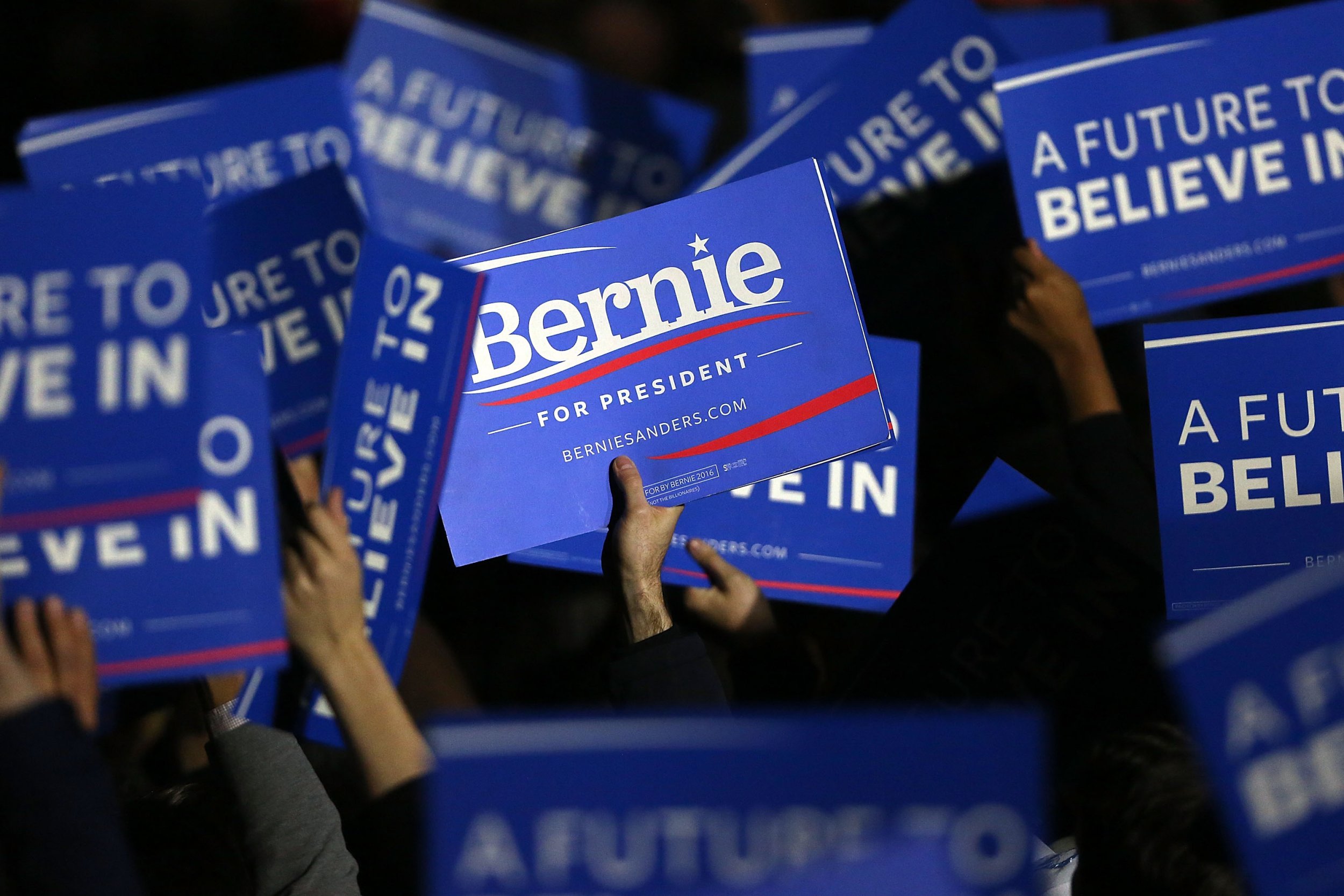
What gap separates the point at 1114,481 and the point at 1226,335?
411mm

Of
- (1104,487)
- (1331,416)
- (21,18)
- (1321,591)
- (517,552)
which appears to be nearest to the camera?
(1321,591)

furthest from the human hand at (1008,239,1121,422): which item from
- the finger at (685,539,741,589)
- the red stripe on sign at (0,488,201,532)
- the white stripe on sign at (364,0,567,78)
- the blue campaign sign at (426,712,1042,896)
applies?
the red stripe on sign at (0,488,201,532)

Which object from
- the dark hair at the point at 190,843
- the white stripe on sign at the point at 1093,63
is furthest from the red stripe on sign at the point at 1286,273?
the dark hair at the point at 190,843

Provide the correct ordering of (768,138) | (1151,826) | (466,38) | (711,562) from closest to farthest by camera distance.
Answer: (1151,826) → (711,562) → (768,138) → (466,38)

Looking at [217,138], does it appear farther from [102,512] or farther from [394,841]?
[394,841]

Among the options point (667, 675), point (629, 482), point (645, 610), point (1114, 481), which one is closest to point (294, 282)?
point (629, 482)

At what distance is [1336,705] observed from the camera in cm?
104

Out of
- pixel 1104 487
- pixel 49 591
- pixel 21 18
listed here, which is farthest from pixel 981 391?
pixel 21 18

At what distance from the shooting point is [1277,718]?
103 centimetres

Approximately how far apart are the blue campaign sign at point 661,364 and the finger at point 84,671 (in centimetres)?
50

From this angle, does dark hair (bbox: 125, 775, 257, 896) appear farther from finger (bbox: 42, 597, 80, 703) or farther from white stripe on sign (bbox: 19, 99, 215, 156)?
white stripe on sign (bbox: 19, 99, 215, 156)

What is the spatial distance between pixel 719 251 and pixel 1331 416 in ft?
2.83

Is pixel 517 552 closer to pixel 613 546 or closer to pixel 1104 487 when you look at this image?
pixel 613 546

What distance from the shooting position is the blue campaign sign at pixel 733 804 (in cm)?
102
